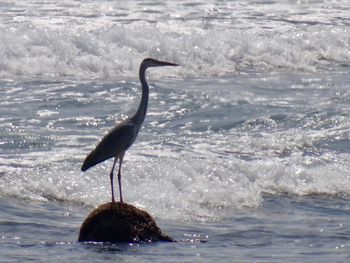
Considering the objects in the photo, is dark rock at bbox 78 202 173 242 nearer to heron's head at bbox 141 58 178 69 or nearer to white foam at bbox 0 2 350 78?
heron's head at bbox 141 58 178 69

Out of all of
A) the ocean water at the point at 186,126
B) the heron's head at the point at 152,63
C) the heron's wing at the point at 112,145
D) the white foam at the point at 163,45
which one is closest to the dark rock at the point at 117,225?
the ocean water at the point at 186,126

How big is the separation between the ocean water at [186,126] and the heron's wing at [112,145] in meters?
0.64

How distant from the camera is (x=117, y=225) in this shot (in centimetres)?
893

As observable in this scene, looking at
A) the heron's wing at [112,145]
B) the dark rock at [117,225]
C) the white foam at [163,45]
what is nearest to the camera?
the dark rock at [117,225]

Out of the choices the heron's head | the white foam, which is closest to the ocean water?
the white foam

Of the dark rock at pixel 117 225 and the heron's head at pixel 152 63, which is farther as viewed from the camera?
the heron's head at pixel 152 63

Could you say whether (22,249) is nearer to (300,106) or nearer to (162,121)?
(162,121)

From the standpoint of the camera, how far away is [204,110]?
15.9 meters

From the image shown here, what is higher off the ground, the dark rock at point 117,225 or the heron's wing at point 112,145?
the heron's wing at point 112,145

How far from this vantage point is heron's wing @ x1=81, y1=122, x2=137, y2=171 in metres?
9.48

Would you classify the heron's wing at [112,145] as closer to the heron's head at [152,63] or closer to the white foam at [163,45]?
the heron's head at [152,63]

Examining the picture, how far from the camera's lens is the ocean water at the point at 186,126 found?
9.74m

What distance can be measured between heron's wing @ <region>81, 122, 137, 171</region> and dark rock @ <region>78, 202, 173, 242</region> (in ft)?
2.06

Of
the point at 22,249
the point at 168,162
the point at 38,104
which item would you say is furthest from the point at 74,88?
the point at 22,249
